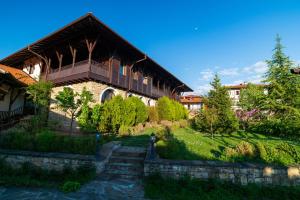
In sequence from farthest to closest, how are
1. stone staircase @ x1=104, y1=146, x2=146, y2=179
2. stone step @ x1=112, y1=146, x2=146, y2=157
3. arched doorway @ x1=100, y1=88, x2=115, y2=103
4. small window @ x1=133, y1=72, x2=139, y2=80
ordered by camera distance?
1. small window @ x1=133, y1=72, x2=139, y2=80
2. arched doorway @ x1=100, y1=88, x2=115, y2=103
3. stone step @ x1=112, y1=146, x2=146, y2=157
4. stone staircase @ x1=104, y1=146, x2=146, y2=179

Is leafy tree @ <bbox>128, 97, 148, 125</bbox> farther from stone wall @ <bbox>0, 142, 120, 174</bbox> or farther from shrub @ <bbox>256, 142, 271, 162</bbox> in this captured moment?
shrub @ <bbox>256, 142, 271, 162</bbox>

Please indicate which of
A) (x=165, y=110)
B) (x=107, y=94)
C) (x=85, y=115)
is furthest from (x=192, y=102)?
(x=85, y=115)

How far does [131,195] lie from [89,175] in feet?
5.45

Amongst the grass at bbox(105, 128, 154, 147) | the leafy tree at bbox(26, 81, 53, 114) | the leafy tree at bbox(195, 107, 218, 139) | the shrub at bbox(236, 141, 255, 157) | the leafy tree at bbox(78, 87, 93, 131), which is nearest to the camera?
the shrub at bbox(236, 141, 255, 157)

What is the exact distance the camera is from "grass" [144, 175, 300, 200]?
13.8ft

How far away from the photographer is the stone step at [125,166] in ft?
18.8

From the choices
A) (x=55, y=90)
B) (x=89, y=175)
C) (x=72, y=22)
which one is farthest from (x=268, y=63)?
(x=55, y=90)

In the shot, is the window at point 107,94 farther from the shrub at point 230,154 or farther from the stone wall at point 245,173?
the stone wall at point 245,173

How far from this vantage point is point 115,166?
5852 mm

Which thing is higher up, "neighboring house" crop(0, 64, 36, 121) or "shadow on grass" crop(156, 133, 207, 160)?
"neighboring house" crop(0, 64, 36, 121)

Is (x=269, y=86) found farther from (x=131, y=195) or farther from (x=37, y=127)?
(x=37, y=127)

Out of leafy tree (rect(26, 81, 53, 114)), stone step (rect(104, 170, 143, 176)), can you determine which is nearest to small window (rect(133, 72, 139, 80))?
leafy tree (rect(26, 81, 53, 114))

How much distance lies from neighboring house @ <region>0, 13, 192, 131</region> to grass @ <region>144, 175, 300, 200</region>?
31.0 ft

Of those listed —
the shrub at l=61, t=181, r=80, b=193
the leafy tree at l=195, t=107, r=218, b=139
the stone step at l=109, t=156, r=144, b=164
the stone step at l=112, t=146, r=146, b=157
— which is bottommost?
the shrub at l=61, t=181, r=80, b=193
